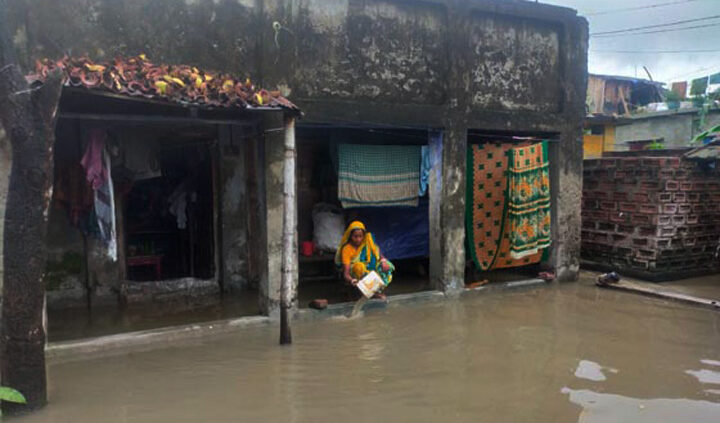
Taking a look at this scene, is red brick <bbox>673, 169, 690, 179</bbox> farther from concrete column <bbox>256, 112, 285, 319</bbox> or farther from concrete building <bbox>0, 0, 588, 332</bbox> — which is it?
concrete column <bbox>256, 112, 285, 319</bbox>

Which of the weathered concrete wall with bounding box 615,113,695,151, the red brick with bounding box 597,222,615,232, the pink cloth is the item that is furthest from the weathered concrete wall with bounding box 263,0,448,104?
the weathered concrete wall with bounding box 615,113,695,151

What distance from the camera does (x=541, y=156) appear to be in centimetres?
855

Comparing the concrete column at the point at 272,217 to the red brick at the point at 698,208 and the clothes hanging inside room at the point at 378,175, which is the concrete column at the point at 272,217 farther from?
the red brick at the point at 698,208

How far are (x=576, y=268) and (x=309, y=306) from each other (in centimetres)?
499

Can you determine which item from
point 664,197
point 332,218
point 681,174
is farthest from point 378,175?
point 681,174

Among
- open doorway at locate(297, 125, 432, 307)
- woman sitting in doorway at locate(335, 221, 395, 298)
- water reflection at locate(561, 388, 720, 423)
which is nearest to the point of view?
water reflection at locate(561, 388, 720, 423)

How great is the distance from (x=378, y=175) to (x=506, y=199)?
209 centimetres

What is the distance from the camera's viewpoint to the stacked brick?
9.34 metres

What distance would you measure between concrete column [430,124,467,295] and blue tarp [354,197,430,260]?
1164 millimetres

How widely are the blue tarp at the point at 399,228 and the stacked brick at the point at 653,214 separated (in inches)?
139

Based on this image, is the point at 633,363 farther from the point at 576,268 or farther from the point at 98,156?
the point at 98,156

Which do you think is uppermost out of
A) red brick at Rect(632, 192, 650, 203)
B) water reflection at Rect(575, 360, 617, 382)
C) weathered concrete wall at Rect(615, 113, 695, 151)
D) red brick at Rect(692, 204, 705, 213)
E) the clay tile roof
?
weathered concrete wall at Rect(615, 113, 695, 151)

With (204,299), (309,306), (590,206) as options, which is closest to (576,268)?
(590,206)

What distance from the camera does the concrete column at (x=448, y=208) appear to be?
801 centimetres
